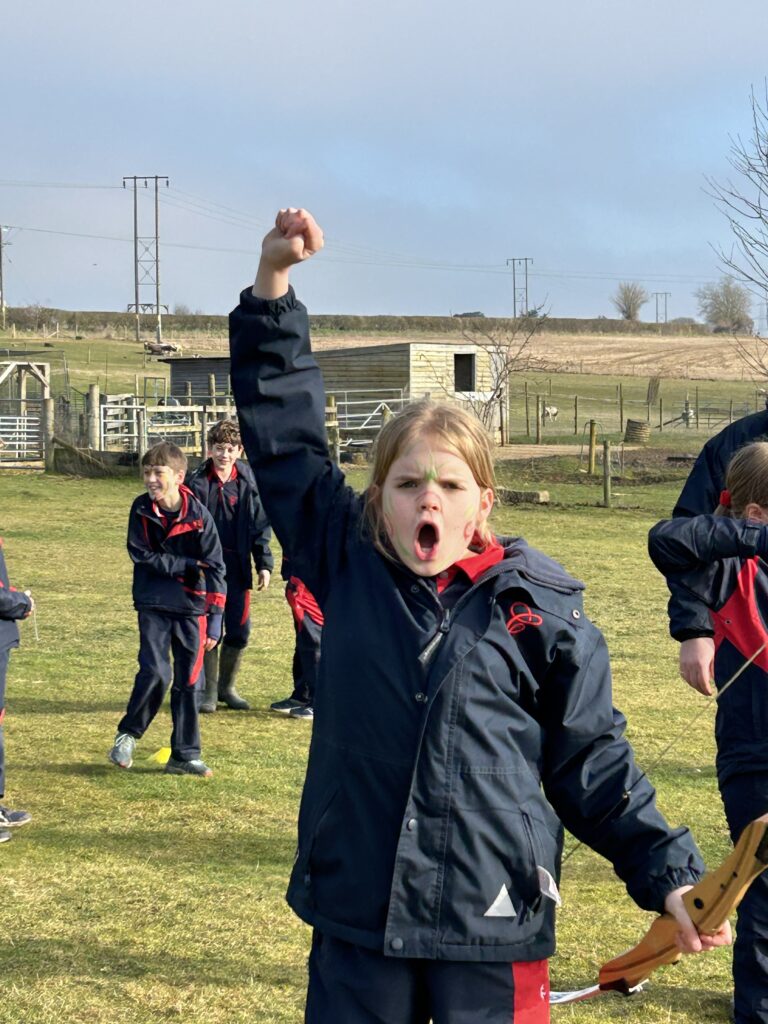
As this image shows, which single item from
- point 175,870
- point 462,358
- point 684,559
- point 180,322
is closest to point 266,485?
point 684,559

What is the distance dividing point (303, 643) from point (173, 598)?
1743 millimetres

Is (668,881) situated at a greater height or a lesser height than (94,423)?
lesser

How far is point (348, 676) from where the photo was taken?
8.52 feet

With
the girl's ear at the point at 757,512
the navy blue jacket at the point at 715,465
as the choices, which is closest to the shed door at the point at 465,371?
the navy blue jacket at the point at 715,465

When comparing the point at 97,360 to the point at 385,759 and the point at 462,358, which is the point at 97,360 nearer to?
the point at 462,358

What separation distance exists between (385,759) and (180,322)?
318ft

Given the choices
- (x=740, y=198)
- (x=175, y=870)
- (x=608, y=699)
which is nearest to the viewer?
(x=608, y=699)

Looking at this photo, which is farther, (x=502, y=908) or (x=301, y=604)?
(x=301, y=604)

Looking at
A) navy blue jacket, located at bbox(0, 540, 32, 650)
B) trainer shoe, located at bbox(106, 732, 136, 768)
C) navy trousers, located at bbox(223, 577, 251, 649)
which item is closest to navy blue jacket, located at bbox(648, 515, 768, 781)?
navy blue jacket, located at bbox(0, 540, 32, 650)

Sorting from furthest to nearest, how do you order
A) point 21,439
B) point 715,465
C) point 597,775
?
1. point 21,439
2. point 715,465
3. point 597,775

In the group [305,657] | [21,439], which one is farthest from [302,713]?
[21,439]

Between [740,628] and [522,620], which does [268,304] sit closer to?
[522,620]

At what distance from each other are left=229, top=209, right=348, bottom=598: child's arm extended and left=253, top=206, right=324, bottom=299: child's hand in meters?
0.01

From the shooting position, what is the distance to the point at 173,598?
7.33 m
